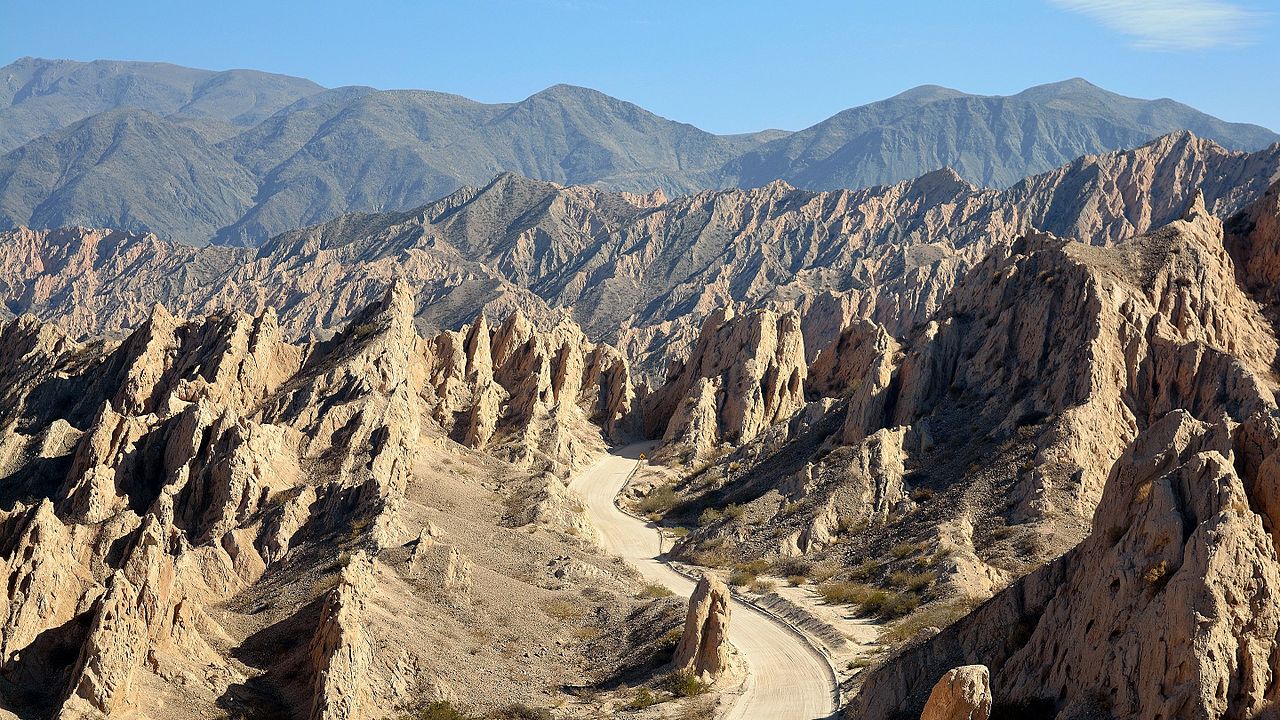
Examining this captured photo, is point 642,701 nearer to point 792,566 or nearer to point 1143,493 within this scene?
point 1143,493

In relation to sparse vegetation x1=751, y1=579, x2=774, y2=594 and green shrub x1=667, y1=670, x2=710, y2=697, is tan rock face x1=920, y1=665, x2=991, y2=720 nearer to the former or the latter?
green shrub x1=667, y1=670, x2=710, y2=697

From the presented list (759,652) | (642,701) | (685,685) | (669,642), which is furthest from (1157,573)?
(759,652)

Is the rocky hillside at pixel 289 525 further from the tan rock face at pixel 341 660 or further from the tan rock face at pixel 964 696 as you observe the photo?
the tan rock face at pixel 964 696

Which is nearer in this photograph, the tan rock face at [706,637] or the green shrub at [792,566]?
the tan rock face at [706,637]

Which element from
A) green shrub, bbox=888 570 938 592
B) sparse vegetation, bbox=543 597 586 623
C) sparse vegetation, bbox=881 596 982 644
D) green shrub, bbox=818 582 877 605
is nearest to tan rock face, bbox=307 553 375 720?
sparse vegetation, bbox=543 597 586 623

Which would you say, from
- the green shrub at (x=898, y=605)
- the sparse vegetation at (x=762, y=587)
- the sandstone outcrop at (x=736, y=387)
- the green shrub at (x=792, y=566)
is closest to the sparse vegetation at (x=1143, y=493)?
the green shrub at (x=898, y=605)
